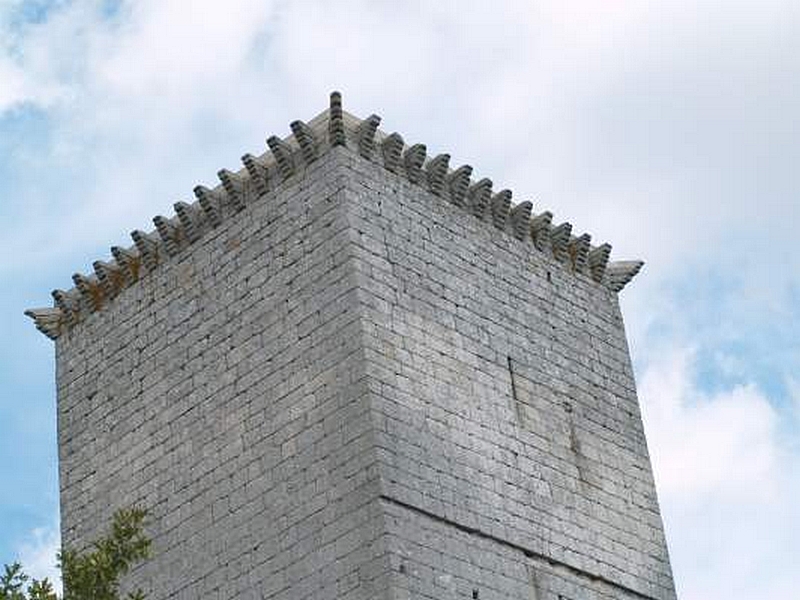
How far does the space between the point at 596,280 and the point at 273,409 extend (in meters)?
4.74

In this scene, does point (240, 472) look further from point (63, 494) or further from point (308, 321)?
point (63, 494)

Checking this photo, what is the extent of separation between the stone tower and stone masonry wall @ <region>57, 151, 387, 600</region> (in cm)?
2

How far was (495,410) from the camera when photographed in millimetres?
18703

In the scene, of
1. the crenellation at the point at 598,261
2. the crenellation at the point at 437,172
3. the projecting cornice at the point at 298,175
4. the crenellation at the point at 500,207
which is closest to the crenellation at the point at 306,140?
the projecting cornice at the point at 298,175

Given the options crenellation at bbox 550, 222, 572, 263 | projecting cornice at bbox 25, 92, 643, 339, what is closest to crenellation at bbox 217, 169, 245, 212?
projecting cornice at bbox 25, 92, 643, 339

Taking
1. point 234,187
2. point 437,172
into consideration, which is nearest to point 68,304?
point 234,187

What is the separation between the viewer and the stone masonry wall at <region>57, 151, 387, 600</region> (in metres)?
17.3

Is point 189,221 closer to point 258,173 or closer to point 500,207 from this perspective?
point 258,173

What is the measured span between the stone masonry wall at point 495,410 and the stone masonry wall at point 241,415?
31cm

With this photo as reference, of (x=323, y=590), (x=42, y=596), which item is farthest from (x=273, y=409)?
(x=42, y=596)

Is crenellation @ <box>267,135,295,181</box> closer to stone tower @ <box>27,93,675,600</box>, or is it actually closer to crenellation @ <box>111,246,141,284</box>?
stone tower @ <box>27,93,675,600</box>

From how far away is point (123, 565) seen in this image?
46.9 feet

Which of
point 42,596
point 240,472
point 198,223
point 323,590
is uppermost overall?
point 198,223

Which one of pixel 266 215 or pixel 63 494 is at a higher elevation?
pixel 266 215
